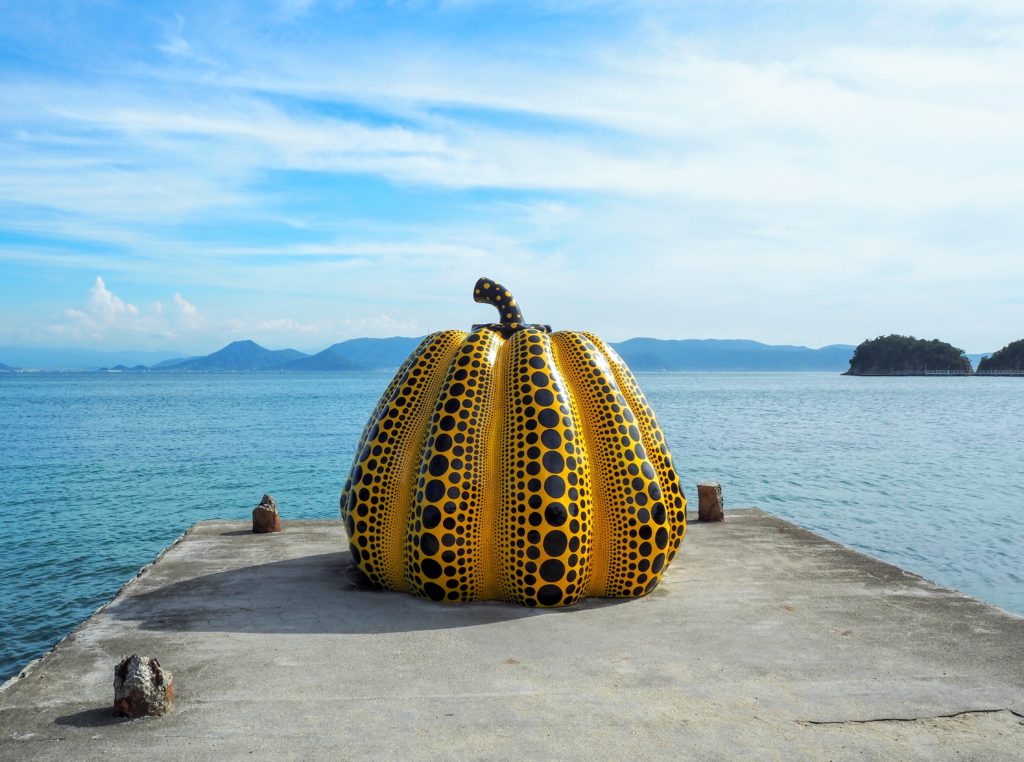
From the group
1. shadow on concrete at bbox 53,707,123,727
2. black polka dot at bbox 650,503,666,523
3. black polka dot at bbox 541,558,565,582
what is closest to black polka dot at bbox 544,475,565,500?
black polka dot at bbox 541,558,565,582

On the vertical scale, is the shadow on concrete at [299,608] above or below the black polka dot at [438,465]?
below

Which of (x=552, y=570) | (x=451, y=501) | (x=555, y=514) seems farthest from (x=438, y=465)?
(x=552, y=570)

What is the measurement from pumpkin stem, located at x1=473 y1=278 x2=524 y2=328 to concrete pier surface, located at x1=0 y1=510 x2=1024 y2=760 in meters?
3.81

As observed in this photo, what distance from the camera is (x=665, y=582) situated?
386 inches

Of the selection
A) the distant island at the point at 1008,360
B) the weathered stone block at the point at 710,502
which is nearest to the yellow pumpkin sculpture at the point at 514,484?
the weathered stone block at the point at 710,502

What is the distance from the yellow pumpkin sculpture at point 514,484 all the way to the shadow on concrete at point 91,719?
10.6ft

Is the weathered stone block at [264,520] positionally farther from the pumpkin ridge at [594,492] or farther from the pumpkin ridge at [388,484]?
the pumpkin ridge at [594,492]

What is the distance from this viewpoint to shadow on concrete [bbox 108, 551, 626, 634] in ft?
27.2

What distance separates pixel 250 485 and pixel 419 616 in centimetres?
2167

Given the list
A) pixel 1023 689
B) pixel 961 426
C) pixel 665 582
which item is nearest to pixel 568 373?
pixel 665 582

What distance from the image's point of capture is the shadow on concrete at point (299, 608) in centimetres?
828

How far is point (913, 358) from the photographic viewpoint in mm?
175375

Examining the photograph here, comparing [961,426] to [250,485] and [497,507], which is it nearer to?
[250,485]

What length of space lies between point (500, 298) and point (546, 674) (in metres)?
5.32
